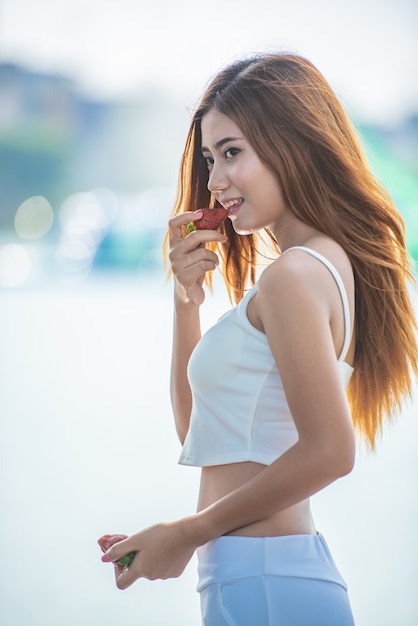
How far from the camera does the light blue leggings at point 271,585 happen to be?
1.21 metres

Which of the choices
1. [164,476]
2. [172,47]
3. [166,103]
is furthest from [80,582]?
[172,47]

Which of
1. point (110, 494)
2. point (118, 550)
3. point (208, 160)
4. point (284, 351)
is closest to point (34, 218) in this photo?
point (110, 494)

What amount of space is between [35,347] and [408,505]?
185 inches

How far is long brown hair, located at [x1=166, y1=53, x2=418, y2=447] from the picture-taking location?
136 centimetres

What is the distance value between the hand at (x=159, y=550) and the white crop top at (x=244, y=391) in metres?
0.13

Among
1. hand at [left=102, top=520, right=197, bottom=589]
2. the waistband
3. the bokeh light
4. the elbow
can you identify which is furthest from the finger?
the bokeh light

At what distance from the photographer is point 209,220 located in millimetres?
1516

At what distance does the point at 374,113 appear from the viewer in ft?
53.3

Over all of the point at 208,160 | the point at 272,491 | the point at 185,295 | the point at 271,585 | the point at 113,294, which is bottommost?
the point at 271,585

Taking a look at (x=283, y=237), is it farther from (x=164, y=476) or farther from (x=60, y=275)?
(x=60, y=275)

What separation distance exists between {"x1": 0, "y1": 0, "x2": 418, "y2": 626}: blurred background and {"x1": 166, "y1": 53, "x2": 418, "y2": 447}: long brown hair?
6.0 inches

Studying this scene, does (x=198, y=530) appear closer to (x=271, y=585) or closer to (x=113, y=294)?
(x=271, y=585)

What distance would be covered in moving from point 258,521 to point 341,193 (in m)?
0.52

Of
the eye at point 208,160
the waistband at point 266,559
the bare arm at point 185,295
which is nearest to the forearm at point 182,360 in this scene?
the bare arm at point 185,295
